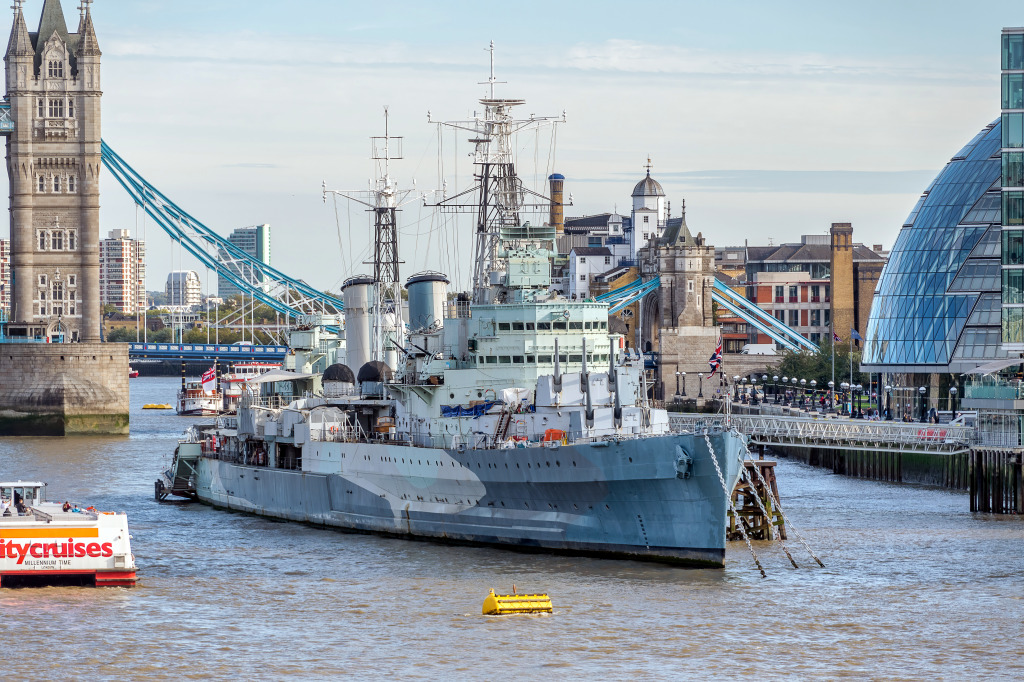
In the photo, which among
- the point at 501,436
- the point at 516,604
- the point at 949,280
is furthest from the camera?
the point at 949,280

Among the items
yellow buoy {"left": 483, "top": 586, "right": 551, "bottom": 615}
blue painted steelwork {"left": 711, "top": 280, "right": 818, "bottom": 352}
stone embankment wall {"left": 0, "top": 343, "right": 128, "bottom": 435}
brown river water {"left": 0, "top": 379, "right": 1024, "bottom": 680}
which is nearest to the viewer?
brown river water {"left": 0, "top": 379, "right": 1024, "bottom": 680}

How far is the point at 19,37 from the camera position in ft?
325

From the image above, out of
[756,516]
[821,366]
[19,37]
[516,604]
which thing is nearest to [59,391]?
[19,37]

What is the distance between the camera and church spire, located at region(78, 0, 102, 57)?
99.1 meters

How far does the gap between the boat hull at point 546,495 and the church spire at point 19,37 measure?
203 feet

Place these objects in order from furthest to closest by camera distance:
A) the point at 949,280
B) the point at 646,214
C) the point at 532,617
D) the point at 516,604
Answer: the point at 646,214
the point at 949,280
the point at 516,604
the point at 532,617

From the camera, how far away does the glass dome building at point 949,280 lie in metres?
70.6

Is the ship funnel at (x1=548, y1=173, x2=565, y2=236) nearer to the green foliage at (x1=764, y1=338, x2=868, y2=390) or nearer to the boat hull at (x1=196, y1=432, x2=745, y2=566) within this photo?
the green foliage at (x1=764, y1=338, x2=868, y2=390)

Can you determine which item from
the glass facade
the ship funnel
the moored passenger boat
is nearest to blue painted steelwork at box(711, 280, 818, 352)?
the ship funnel

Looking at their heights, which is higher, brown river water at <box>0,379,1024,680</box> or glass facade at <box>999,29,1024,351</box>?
glass facade at <box>999,29,1024,351</box>

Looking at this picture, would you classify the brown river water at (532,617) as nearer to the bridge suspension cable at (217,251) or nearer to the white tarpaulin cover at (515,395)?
the white tarpaulin cover at (515,395)

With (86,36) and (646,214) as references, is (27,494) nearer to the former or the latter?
(86,36)

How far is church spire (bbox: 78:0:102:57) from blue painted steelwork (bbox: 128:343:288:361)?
22497 mm

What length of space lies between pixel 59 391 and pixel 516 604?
2616 inches
